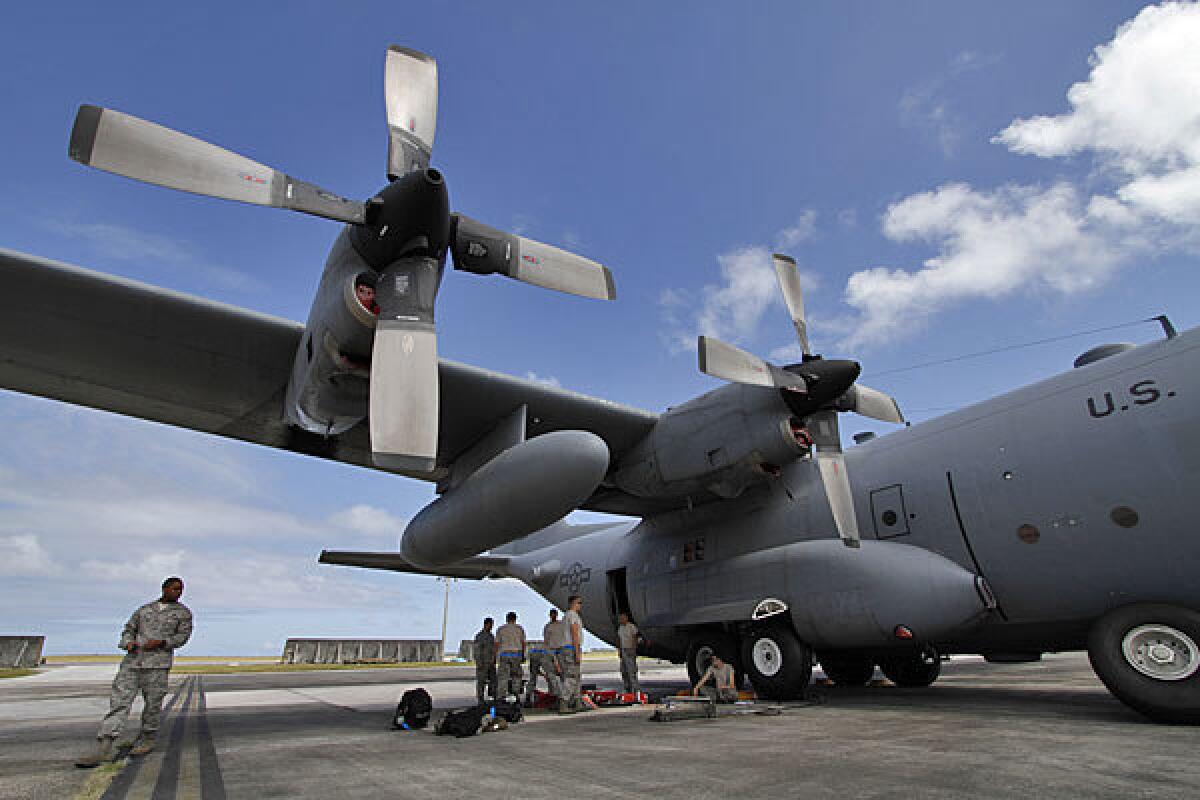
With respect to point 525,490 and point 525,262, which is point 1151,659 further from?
point 525,262

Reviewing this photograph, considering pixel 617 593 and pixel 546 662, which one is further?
pixel 617 593

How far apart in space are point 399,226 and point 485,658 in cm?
648

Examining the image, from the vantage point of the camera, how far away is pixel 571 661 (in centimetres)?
873

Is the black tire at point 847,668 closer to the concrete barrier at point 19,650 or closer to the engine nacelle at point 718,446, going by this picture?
the engine nacelle at point 718,446

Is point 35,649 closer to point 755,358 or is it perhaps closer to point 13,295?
point 13,295

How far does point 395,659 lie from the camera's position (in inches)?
1369

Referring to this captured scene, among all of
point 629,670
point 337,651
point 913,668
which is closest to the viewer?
point 629,670

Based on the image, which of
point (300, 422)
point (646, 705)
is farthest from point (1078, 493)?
point (300, 422)

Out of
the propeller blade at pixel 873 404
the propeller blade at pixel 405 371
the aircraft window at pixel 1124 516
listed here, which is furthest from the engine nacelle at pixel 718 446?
the propeller blade at pixel 405 371

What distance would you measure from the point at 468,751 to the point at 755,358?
5.76m

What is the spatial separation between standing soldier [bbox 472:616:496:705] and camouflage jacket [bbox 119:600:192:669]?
14.7 ft

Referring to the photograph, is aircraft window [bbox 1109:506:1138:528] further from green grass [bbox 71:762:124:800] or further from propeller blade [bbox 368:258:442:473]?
green grass [bbox 71:762:124:800]

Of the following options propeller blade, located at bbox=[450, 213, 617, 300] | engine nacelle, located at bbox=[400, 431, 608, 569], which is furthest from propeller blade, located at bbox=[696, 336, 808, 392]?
engine nacelle, located at bbox=[400, 431, 608, 569]

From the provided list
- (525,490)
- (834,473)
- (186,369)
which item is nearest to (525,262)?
(525,490)
